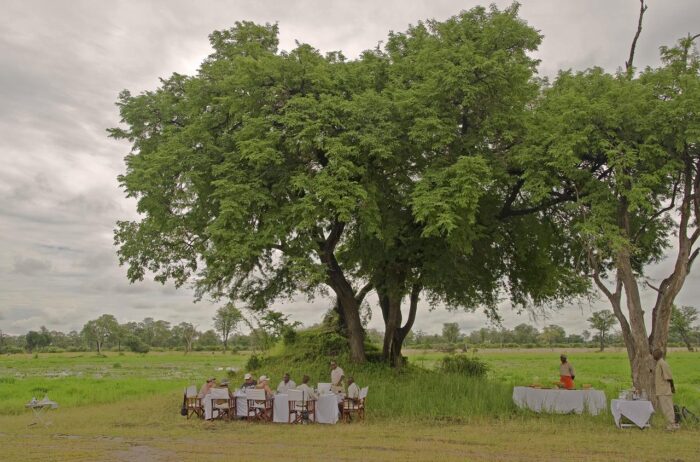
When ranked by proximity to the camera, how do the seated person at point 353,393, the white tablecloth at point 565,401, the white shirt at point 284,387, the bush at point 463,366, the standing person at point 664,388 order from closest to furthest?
the standing person at point 664,388
the white tablecloth at point 565,401
the seated person at point 353,393
the white shirt at point 284,387
the bush at point 463,366

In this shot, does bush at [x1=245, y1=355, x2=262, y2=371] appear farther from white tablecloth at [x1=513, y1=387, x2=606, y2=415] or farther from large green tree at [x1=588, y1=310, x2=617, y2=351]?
large green tree at [x1=588, y1=310, x2=617, y2=351]

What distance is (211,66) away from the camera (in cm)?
1944

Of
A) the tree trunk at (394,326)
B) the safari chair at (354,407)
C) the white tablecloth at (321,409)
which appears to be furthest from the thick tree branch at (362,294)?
the white tablecloth at (321,409)

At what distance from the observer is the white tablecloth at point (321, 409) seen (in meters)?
14.9

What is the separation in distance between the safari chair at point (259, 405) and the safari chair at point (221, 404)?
1.51 ft

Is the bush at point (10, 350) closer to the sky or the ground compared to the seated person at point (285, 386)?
closer to the ground

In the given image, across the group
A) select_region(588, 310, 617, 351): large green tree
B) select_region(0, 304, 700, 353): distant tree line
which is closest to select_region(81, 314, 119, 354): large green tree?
select_region(0, 304, 700, 353): distant tree line

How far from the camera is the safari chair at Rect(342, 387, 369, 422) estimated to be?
15287 mm

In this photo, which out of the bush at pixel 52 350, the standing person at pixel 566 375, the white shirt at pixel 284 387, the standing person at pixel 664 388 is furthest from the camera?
the bush at pixel 52 350

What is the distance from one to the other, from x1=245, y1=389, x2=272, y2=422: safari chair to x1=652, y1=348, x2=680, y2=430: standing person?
30.6ft

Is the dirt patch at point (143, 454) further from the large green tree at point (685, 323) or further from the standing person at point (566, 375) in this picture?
the large green tree at point (685, 323)

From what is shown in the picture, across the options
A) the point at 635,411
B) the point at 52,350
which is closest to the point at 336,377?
the point at 635,411

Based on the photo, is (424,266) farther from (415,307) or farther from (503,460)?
(503,460)

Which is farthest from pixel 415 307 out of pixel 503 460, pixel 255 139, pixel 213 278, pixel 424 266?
pixel 503 460
